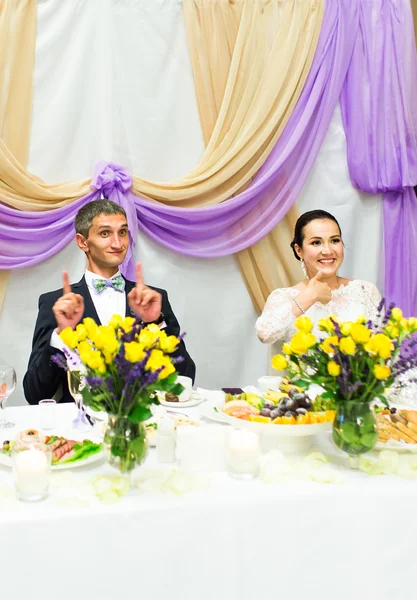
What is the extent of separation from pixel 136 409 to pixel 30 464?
24 centimetres

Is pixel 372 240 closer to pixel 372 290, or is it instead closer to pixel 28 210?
pixel 372 290

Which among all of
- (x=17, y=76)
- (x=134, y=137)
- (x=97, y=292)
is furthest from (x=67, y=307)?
(x=17, y=76)

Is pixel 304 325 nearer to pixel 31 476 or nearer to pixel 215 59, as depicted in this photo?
pixel 31 476

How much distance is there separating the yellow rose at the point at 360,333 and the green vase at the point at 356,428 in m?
0.15

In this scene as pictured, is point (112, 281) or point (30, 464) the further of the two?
point (112, 281)

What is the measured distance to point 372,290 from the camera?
287 centimetres

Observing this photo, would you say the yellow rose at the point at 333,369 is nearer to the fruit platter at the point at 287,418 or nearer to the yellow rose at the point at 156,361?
the fruit platter at the point at 287,418

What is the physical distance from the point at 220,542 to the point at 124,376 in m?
0.39

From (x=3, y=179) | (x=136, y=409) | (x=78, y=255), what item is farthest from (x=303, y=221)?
(x=136, y=409)

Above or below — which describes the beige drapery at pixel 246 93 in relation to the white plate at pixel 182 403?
above

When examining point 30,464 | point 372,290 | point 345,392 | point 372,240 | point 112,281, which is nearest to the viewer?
point 30,464

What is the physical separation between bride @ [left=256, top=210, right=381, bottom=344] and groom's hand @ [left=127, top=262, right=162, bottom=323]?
86cm

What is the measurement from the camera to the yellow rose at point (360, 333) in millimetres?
1295

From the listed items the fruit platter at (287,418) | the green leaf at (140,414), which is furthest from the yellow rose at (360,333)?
the green leaf at (140,414)
